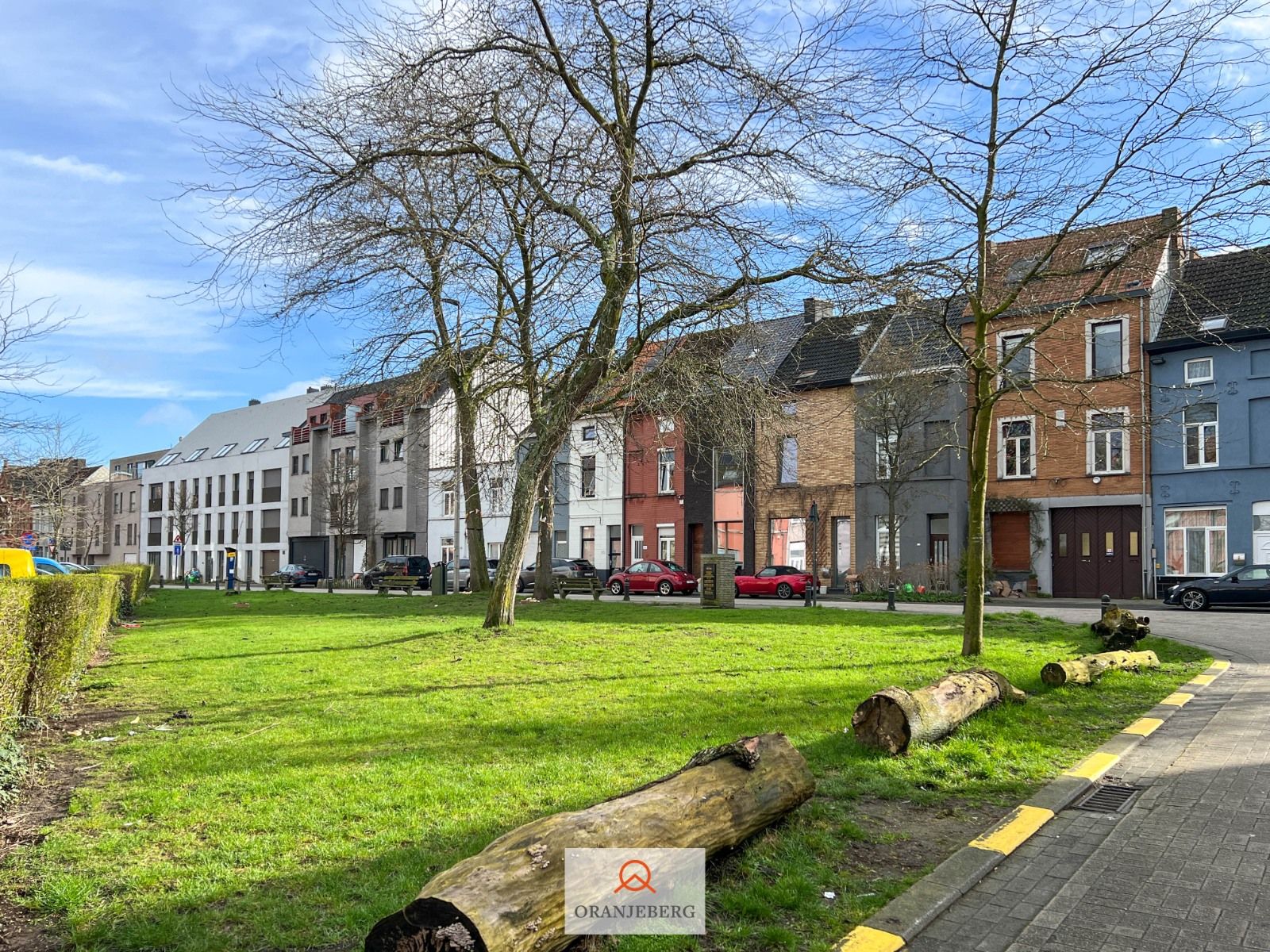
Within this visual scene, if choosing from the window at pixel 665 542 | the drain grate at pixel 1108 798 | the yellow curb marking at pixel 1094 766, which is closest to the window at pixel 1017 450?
the window at pixel 665 542

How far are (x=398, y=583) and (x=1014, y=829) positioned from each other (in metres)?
37.6

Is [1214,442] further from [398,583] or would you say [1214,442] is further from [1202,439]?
[398,583]

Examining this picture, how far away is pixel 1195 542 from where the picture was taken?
29281 mm

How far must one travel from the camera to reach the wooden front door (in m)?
30.3

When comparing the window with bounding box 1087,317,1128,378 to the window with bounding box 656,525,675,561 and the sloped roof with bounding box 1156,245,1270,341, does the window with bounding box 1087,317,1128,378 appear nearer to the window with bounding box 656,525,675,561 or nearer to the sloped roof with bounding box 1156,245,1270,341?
the sloped roof with bounding box 1156,245,1270,341

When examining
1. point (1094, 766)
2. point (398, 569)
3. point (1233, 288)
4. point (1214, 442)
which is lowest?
point (398, 569)

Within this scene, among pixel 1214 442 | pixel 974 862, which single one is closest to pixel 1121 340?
pixel 1214 442

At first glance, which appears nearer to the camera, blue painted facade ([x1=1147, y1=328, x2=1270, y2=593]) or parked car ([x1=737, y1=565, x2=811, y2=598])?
blue painted facade ([x1=1147, y1=328, x2=1270, y2=593])

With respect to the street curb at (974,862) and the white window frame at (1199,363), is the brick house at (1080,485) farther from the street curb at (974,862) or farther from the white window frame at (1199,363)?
the street curb at (974,862)

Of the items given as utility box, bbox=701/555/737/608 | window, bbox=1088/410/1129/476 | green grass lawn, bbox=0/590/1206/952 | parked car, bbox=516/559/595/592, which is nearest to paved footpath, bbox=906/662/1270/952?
green grass lawn, bbox=0/590/1206/952

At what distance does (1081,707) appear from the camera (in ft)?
30.3

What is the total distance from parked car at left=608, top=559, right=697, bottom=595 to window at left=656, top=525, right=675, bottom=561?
5.07 meters

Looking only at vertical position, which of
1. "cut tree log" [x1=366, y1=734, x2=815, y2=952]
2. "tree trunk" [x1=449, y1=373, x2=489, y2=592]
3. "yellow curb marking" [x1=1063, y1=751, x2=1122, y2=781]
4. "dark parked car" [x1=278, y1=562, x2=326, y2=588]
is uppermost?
Result: "tree trunk" [x1=449, y1=373, x2=489, y2=592]

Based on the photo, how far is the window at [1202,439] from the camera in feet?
95.5
